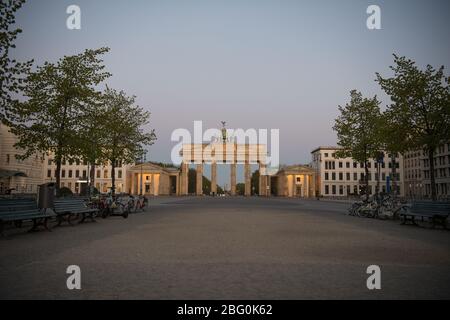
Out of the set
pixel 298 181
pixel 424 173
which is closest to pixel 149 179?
pixel 298 181

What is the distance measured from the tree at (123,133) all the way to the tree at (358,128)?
16.9 metres

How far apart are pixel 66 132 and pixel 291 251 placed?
1586 centimetres

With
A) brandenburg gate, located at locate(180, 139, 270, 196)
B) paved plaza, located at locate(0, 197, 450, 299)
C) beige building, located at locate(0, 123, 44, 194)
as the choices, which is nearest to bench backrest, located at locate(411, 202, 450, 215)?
paved plaza, located at locate(0, 197, 450, 299)

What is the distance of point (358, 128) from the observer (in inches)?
1247

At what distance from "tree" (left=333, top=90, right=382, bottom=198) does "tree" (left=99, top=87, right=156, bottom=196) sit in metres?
16.9

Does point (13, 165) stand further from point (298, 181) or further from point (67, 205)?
point (298, 181)

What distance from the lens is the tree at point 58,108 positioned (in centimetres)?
2003

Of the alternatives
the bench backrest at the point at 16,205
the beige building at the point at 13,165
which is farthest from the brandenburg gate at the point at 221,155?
the bench backrest at the point at 16,205

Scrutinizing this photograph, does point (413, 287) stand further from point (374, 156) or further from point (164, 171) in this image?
point (164, 171)

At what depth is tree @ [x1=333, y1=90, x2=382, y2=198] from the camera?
30.7m

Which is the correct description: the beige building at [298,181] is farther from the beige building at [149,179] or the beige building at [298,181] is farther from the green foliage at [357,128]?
the green foliage at [357,128]
